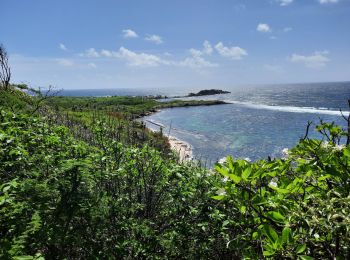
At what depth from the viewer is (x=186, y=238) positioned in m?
4.05

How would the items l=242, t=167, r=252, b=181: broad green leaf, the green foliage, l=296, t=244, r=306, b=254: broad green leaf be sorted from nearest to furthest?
l=296, t=244, r=306, b=254: broad green leaf → the green foliage → l=242, t=167, r=252, b=181: broad green leaf

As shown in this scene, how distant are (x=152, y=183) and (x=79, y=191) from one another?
6.15 feet

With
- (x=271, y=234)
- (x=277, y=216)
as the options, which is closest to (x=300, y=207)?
(x=277, y=216)

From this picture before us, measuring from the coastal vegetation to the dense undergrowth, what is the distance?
11 mm

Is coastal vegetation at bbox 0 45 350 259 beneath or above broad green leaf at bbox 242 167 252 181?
beneath

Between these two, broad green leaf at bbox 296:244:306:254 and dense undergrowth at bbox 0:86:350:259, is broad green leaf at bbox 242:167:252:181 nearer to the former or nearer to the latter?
dense undergrowth at bbox 0:86:350:259

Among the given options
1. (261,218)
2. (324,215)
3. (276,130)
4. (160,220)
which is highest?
(324,215)

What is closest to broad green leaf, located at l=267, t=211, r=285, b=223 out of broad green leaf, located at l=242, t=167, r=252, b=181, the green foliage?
the green foliage

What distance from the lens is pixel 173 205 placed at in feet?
14.5

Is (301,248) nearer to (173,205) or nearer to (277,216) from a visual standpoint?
(277,216)

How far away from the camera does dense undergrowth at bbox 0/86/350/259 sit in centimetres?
172

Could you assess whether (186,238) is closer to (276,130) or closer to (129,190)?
(129,190)

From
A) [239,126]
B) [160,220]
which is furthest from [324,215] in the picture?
[239,126]

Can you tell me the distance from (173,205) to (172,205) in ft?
0.08
